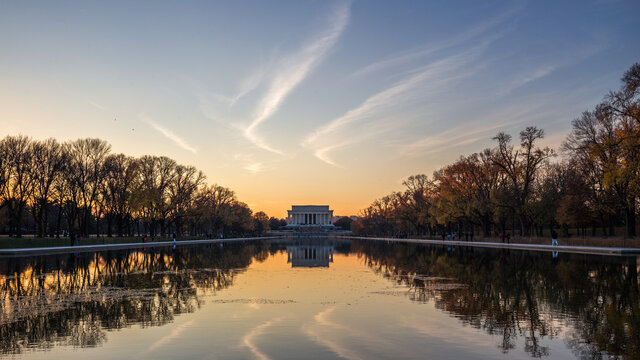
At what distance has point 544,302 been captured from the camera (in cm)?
1599

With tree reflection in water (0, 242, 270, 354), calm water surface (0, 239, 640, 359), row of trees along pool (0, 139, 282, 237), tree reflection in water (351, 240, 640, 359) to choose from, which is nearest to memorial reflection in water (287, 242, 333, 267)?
tree reflection in water (0, 242, 270, 354)

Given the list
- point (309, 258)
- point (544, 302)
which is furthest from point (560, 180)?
point (544, 302)

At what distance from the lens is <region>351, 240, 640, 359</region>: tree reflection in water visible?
11117 millimetres

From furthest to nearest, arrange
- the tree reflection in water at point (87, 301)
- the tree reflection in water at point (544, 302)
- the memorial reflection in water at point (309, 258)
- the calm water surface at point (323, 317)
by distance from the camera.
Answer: the memorial reflection in water at point (309, 258), the tree reflection in water at point (87, 301), the tree reflection in water at point (544, 302), the calm water surface at point (323, 317)

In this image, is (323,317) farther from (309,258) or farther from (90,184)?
(90,184)

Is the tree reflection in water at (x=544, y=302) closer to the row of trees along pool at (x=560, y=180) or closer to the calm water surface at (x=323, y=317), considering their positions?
the calm water surface at (x=323, y=317)

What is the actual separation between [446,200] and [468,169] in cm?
667

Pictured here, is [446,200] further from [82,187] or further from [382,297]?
[382,297]

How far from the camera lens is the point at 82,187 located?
66.5 metres

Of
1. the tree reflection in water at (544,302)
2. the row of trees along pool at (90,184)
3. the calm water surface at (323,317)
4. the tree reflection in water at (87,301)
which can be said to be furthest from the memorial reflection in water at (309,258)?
the row of trees along pool at (90,184)

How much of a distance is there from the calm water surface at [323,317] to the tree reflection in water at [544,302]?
0.15 ft

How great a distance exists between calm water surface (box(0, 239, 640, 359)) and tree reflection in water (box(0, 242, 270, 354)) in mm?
→ 46

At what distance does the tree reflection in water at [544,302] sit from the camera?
36.5 feet

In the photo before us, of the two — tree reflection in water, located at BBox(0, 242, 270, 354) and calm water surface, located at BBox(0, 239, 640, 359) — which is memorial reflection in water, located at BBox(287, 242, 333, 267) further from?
calm water surface, located at BBox(0, 239, 640, 359)
